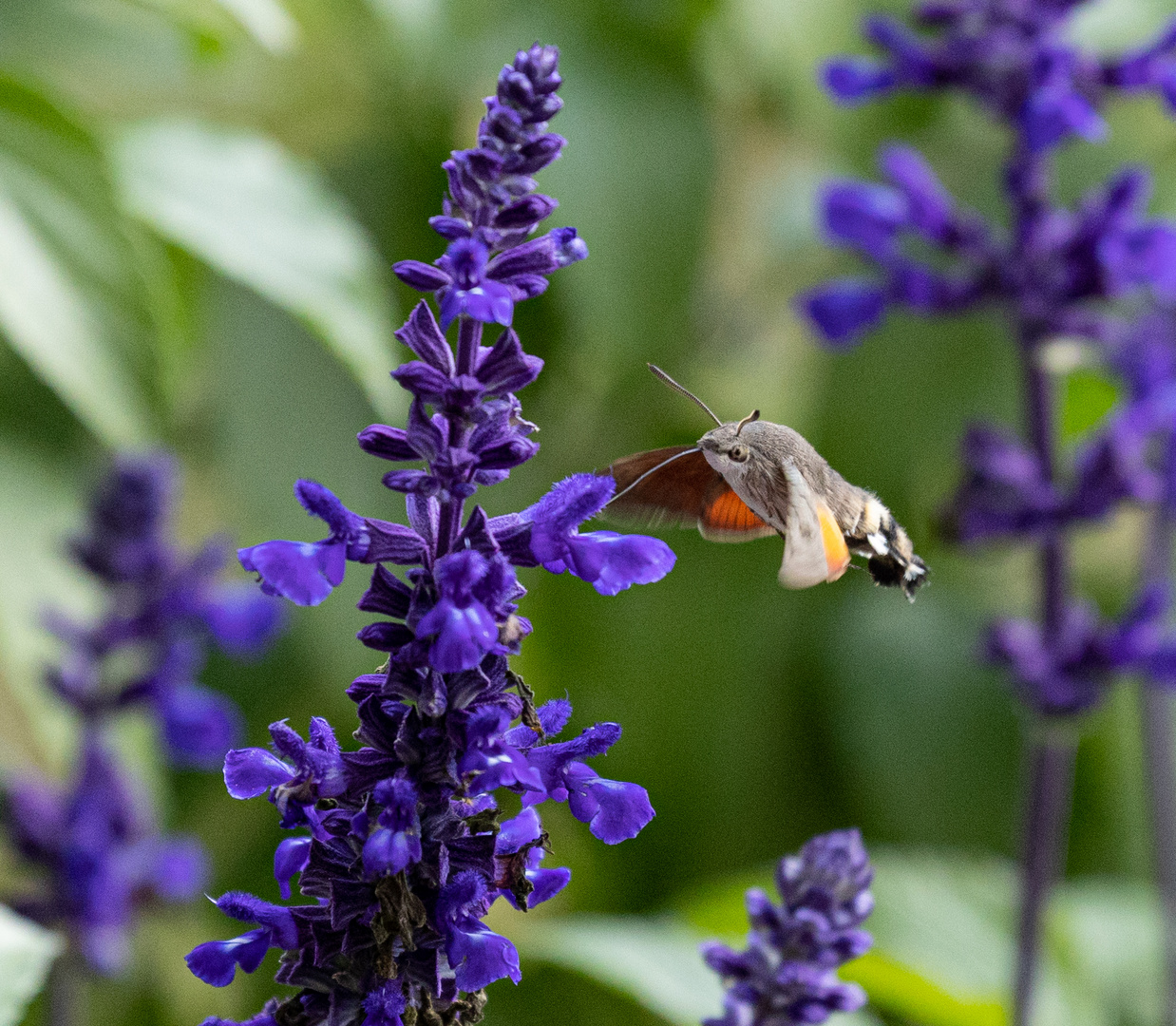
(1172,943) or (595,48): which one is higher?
(595,48)

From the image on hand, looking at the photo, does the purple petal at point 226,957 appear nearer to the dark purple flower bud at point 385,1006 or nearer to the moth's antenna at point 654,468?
the dark purple flower bud at point 385,1006

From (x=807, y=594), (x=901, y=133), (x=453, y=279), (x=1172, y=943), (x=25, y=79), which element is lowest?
(x=453, y=279)

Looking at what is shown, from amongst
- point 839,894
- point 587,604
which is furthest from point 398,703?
point 587,604

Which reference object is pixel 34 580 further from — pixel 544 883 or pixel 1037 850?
pixel 1037 850

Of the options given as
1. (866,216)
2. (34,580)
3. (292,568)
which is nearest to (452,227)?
(292,568)

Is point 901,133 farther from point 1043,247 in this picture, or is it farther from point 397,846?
point 397,846

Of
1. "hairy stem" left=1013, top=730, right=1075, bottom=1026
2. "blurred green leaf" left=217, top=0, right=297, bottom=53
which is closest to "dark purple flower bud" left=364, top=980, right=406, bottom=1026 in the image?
"blurred green leaf" left=217, top=0, right=297, bottom=53
